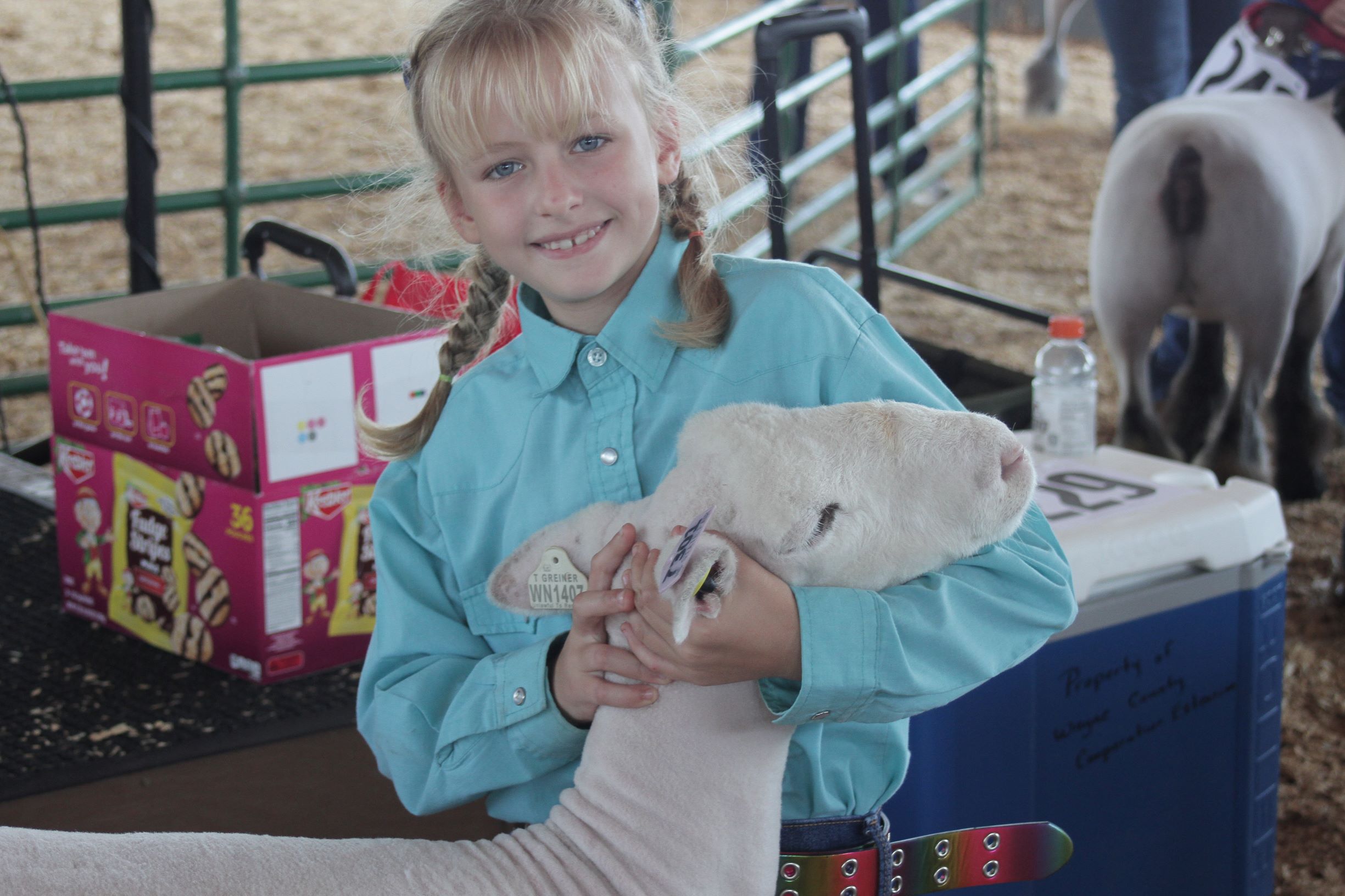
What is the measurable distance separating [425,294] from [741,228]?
123 centimetres

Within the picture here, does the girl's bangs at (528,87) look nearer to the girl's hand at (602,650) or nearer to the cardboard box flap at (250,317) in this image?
the girl's hand at (602,650)

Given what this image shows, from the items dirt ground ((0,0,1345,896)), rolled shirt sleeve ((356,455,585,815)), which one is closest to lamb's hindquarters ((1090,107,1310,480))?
dirt ground ((0,0,1345,896))

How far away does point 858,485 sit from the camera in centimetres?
81

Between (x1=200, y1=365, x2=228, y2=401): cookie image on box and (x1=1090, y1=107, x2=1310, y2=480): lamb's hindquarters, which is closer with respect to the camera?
(x1=200, y1=365, x2=228, y2=401): cookie image on box

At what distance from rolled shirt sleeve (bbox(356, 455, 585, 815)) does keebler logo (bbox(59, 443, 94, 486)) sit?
2.49 feet

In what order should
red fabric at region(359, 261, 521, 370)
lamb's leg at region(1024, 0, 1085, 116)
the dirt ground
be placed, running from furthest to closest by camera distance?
1. lamb's leg at region(1024, 0, 1085, 116)
2. the dirt ground
3. red fabric at region(359, 261, 521, 370)

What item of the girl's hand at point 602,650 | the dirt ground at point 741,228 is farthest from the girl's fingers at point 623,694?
the dirt ground at point 741,228

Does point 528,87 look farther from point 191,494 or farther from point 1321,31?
point 1321,31

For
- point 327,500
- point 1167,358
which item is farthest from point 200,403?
point 1167,358

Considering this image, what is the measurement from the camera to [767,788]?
86 centimetres

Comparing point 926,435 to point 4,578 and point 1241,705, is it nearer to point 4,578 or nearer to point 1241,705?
point 1241,705

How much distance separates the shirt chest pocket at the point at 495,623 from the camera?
1.00 metres

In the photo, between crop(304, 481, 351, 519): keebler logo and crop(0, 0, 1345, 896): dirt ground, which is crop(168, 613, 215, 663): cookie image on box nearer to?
crop(304, 481, 351, 519): keebler logo

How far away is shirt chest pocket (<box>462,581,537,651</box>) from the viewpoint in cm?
100
